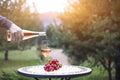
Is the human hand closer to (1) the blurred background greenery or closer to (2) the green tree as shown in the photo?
(1) the blurred background greenery

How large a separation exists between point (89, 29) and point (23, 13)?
4398 mm

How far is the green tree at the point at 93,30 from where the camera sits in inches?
192

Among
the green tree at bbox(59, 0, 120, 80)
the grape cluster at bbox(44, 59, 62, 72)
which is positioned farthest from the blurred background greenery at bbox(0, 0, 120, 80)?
the grape cluster at bbox(44, 59, 62, 72)

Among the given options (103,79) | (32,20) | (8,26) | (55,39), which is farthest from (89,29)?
(32,20)

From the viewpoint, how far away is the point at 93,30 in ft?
16.4

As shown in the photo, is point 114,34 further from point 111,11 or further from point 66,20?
point 66,20

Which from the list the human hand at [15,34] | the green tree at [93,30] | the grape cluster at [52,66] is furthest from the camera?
the green tree at [93,30]

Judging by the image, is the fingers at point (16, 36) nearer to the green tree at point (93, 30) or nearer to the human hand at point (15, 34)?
the human hand at point (15, 34)

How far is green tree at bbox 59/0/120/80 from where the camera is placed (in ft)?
16.0

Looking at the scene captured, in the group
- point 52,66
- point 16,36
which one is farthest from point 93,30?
point 16,36

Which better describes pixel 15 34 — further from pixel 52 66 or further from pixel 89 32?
pixel 89 32

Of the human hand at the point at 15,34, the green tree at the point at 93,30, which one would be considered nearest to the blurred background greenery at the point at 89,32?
the green tree at the point at 93,30

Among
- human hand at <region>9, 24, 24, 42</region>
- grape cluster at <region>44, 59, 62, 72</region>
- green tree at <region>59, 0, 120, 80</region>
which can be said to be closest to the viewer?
human hand at <region>9, 24, 24, 42</region>

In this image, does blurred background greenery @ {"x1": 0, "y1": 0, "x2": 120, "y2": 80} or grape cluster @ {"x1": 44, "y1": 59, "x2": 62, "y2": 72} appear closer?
grape cluster @ {"x1": 44, "y1": 59, "x2": 62, "y2": 72}
